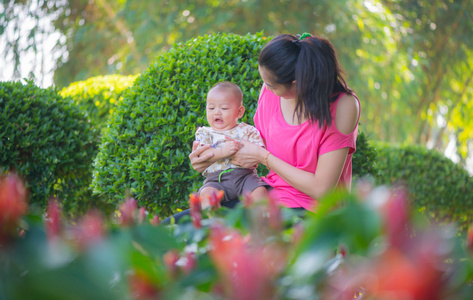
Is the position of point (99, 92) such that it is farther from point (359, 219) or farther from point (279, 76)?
point (359, 219)

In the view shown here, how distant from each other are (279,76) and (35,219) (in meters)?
1.60

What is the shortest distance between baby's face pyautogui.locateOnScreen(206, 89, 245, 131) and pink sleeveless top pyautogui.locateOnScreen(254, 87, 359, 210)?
0.16 m

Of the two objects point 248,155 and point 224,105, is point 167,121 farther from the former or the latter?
point 248,155

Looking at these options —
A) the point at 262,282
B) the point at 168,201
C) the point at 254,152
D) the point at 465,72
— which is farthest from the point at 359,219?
the point at 465,72

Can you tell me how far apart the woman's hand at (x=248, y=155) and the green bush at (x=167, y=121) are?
585mm

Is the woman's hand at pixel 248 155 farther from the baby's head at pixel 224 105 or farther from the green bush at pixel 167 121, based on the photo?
the green bush at pixel 167 121

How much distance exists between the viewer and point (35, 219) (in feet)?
2.65

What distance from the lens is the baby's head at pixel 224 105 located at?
2588 millimetres

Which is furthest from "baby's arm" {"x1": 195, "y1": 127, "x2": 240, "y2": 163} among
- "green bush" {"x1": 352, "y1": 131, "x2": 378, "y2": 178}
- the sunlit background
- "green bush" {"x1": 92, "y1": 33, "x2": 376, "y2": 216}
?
the sunlit background

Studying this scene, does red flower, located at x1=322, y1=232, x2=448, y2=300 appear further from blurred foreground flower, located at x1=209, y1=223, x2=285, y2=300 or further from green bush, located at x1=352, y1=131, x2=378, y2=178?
green bush, located at x1=352, y1=131, x2=378, y2=178

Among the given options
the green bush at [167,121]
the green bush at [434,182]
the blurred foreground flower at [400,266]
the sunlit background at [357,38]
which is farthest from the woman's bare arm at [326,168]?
the sunlit background at [357,38]

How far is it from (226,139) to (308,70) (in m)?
0.60

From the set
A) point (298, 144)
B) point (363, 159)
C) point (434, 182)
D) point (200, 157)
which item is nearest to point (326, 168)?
point (298, 144)

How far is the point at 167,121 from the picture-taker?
10.2 feet
